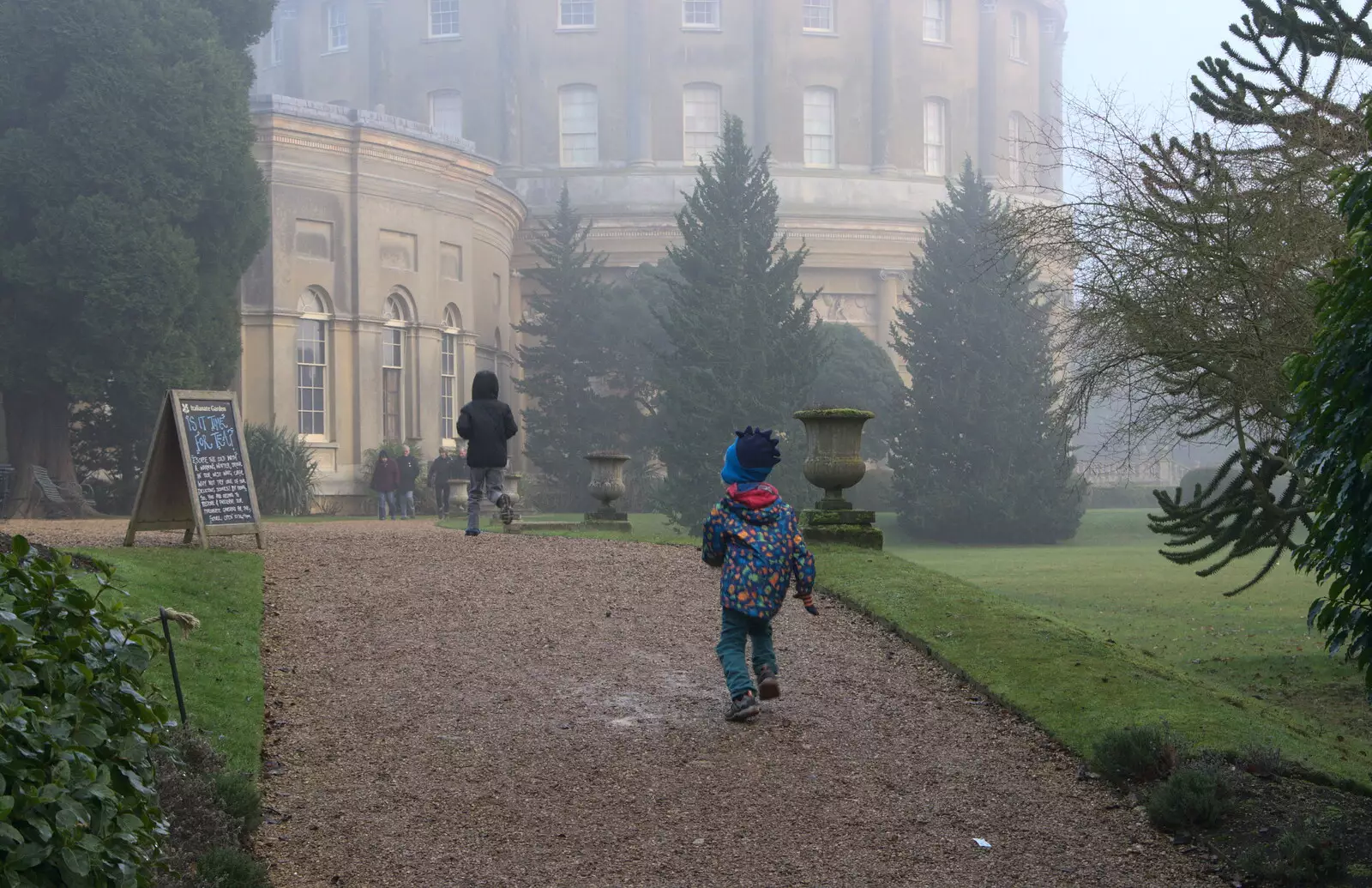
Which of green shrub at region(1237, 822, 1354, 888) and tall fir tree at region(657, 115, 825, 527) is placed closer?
green shrub at region(1237, 822, 1354, 888)

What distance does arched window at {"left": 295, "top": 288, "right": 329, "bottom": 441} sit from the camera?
29203 millimetres

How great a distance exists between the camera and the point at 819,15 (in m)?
52.1

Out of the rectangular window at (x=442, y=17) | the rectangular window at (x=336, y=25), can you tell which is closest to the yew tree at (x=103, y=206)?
the rectangular window at (x=442, y=17)

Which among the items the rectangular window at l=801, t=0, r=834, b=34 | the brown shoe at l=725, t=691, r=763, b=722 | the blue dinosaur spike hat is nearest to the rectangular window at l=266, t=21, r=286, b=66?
the rectangular window at l=801, t=0, r=834, b=34

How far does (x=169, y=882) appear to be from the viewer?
468 cm

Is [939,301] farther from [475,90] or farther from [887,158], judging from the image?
[475,90]

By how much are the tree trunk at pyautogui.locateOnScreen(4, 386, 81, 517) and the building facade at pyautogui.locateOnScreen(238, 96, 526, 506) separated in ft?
15.4

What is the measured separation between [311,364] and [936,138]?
30.5 metres

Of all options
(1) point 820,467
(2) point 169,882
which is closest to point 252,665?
(2) point 169,882

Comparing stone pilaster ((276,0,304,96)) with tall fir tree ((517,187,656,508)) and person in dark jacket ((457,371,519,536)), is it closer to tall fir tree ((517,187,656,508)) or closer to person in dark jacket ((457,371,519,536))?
tall fir tree ((517,187,656,508))

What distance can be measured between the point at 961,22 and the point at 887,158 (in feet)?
23.4

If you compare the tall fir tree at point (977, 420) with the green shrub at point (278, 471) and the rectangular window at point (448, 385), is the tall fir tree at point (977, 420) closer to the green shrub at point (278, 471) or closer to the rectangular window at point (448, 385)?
the rectangular window at point (448, 385)

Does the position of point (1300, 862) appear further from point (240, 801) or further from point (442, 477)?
point (442, 477)

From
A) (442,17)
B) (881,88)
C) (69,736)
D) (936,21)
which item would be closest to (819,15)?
(881,88)
